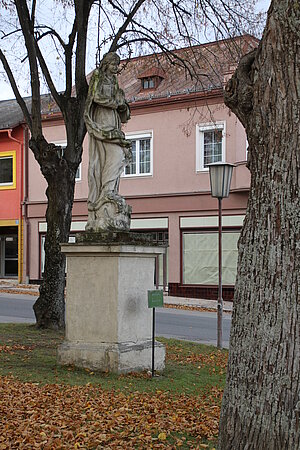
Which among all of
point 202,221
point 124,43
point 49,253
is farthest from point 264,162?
point 202,221

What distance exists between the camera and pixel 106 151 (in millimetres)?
9672

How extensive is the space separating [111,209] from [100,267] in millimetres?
825

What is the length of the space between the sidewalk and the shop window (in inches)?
34.1

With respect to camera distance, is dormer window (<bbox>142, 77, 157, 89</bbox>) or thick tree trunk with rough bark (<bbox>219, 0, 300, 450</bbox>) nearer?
thick tree trunk with rough bark (<bbox>219, 0, 300, 450</bbox>)

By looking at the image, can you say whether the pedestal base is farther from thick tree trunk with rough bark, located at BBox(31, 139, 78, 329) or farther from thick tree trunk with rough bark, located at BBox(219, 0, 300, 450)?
thick tree trunk with rough bark, located at BBox(219, 0, 300, 450)

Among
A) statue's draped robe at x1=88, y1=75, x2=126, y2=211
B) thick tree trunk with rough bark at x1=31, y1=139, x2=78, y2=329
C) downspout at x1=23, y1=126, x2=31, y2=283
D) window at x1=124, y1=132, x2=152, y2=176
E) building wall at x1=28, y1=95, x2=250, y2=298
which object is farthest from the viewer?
downspout at x1=23, y1=126, x2=31, y2=283

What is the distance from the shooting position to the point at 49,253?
45.1 feet

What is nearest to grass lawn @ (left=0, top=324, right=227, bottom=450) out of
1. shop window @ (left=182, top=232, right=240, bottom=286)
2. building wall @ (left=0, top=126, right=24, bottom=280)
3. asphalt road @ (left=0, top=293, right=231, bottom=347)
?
asphalt road @ (left=0, top=293, right=231, bottom=347)

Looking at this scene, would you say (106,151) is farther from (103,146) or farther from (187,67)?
(187,67)

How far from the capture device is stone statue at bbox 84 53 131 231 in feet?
30.8

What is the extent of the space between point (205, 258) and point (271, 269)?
847 inches

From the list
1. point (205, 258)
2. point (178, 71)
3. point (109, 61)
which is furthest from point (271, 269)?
point (205, 258)

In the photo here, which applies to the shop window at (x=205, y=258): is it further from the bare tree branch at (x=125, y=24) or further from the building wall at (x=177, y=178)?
the bare tree branch at (x=125, y=24)

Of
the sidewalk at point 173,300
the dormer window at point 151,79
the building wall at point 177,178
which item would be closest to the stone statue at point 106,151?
the sidewalk at point 173,300
